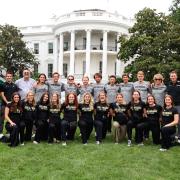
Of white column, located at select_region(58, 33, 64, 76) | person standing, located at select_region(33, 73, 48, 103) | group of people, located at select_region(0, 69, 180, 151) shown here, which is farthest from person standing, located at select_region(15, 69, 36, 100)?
white column, located at select_region(58, 33, 64, 76)

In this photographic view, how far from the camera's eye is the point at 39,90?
38.3ft

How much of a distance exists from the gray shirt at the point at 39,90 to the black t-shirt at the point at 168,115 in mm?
3264

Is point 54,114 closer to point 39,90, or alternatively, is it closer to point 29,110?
point 29,110

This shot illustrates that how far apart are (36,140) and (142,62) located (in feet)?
54.4

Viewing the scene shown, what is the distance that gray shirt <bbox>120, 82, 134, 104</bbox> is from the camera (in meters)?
11.8

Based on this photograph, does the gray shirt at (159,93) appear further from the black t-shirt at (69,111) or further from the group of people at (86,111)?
the black t-shirt at (69,111)

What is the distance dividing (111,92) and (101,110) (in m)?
0.76

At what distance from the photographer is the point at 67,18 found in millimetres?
46344

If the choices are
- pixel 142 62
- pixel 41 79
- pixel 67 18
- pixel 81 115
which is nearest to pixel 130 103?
pixel 81 115

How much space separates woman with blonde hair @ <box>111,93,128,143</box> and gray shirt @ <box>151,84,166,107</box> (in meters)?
0.84

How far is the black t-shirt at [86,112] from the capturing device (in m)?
11.4

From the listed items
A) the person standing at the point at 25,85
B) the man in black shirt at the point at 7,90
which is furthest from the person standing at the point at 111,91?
the man in black shirt at the point at 7,90

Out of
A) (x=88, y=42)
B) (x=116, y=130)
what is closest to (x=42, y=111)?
(x=116, y=130)

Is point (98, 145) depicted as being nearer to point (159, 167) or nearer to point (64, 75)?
point (159, 167)
